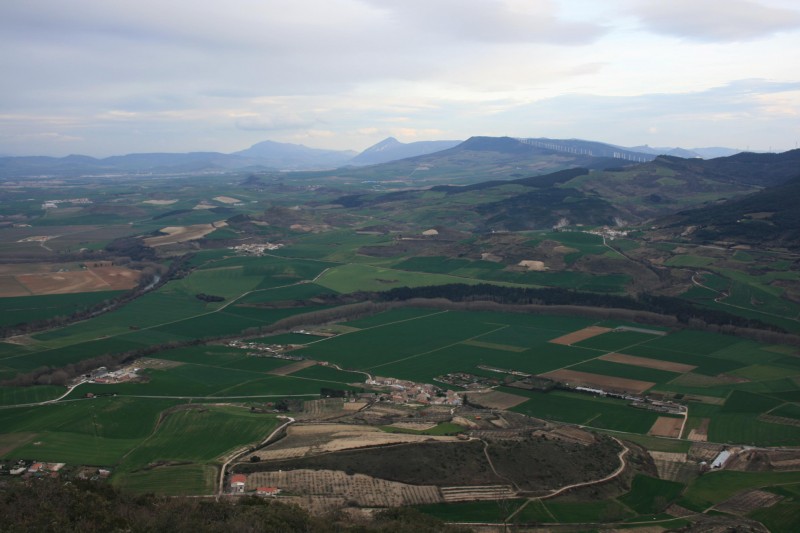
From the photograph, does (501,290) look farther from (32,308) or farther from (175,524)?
(175,524)

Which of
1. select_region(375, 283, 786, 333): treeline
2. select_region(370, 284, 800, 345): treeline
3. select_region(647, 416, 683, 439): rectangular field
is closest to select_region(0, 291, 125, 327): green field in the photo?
select_region(370, 284, 800, 345): treeline

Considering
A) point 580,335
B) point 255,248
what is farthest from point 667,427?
point 255,248

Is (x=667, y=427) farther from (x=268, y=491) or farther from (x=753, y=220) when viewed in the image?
(x=753, y=220)

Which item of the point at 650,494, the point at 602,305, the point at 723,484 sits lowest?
the point at 650,494

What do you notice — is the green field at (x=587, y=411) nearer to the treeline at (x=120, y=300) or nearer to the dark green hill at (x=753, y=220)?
the treeline at (x=120, y=300)

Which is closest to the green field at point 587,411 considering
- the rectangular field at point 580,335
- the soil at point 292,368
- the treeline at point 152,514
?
the rectangular field at point 580,335

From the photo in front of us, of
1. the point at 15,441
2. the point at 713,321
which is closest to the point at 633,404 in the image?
the point at 713,321
